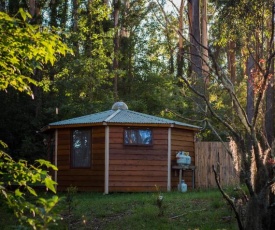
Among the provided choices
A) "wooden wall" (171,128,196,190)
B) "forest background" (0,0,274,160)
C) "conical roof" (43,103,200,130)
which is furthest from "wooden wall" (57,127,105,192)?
"forest background" (0,0,274,160)

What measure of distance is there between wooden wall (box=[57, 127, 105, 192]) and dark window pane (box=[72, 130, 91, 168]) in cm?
16

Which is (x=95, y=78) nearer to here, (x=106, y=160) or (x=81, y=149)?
(x=81, y=149)

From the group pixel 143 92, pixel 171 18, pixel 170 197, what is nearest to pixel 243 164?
pixel 170 197

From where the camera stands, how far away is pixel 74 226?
419 inches

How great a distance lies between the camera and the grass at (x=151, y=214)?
10.3 m

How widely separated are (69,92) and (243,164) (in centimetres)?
1555

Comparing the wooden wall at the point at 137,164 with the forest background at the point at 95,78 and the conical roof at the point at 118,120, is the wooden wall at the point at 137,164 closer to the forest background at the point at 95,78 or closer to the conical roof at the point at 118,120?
the conical roof at the point at 118,120

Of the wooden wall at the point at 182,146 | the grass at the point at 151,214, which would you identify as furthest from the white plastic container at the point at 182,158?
the grass at the point at 151,214

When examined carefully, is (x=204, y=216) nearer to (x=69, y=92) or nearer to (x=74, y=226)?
(x=74, y=226)

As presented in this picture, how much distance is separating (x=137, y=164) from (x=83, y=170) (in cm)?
162

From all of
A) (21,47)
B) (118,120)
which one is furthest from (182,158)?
(21,47)

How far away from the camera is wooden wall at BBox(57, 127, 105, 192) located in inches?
624

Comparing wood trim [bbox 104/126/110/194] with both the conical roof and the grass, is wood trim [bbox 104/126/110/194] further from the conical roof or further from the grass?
the grass

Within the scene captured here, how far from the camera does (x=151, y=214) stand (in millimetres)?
10922
